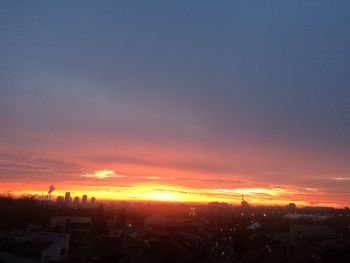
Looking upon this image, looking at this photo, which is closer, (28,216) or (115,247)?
(115,247)

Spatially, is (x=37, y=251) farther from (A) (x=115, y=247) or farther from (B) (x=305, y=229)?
(B) (x=305, y=229)

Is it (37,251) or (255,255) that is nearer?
(37,251)

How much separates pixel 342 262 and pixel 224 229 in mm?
41588

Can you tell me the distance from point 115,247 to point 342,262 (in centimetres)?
2041

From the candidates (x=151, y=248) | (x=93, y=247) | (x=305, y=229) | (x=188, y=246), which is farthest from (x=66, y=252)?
(x=305, y=229)

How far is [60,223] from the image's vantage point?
163ft

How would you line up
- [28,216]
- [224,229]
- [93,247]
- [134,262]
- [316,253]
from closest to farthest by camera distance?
1. [134,262]
2. [93,247]
3. [316,253]
4. [28,216]
5. [224,229]

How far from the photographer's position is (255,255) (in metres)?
35.7

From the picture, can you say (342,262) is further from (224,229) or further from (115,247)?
(224,229)

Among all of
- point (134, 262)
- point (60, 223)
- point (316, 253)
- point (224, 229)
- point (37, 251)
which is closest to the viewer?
point (37, 251)

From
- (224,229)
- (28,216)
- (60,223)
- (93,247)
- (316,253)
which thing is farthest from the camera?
(224,229)

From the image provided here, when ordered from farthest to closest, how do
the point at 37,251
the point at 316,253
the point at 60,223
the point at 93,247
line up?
the point at 60,223
the point at 316,253
the point at 93,247
the point at 37,251

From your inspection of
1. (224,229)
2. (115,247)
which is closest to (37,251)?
(115,247)

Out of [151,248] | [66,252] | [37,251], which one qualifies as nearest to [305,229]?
[151,248]
